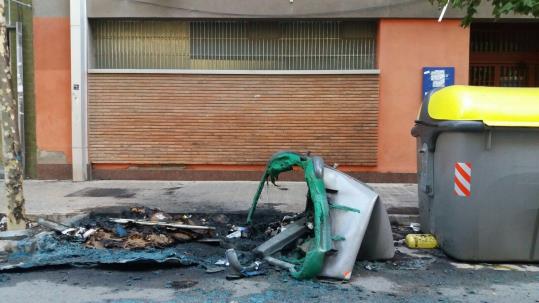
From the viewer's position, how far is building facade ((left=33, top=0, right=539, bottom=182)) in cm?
1161

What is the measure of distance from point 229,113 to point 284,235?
609cm

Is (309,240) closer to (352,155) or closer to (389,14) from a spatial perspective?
(352,155)

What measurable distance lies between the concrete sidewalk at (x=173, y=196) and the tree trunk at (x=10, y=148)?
1.15 meters

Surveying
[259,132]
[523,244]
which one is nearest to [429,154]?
[523,244]

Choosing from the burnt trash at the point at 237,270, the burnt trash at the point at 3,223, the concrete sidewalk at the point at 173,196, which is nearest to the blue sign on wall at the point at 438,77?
the concrete sidewalk at the point at 173,196

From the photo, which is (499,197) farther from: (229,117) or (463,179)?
(229,117)

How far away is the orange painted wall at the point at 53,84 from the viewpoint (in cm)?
1182

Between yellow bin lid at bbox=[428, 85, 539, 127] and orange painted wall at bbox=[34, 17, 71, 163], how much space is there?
8.78 m

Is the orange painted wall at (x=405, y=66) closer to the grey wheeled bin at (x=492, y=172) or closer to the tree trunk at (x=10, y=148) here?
the grey wheeled bin at (x=492, y=172)

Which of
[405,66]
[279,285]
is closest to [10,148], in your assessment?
[279,285]

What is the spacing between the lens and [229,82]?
1181cm

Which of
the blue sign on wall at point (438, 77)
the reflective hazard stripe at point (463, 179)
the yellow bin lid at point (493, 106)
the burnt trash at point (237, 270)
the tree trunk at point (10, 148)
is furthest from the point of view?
the blue sign on wall at point (438, 77)

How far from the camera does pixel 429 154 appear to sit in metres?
6.63

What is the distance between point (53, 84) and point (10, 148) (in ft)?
16.9
